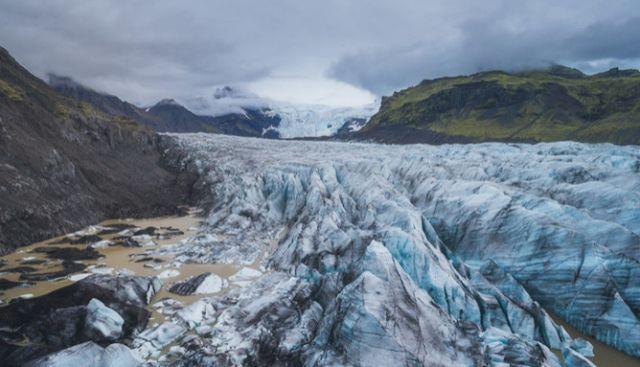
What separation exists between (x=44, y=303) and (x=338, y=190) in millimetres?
15953

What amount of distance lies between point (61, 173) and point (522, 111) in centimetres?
12407

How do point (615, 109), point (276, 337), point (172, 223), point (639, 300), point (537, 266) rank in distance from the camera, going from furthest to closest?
point (615, 109), point (172, 223), point (537, 266), point (639, 300), point (276, 337)

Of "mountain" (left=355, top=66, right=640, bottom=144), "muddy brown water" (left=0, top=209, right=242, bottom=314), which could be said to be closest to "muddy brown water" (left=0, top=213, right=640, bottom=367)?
"muddy brown water" (left=0, top=209, right=242, bottom=314)

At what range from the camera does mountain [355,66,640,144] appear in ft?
295

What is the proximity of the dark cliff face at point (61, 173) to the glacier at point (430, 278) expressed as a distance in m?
7.94

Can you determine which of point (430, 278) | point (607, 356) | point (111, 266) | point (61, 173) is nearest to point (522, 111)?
point (607, 356)

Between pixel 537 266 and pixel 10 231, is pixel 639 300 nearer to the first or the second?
pixel 537 266

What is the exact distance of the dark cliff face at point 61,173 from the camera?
19.7 m

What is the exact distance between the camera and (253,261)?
1784 centimetres

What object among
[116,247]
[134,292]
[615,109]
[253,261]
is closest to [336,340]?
[134,292]

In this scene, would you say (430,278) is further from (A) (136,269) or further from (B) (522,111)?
(B) (522,111)

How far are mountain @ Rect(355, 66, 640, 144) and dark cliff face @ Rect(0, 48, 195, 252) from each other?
90.0 meters

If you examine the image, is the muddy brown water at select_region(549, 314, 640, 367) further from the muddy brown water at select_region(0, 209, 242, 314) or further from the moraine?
the muddy brown water at select_region(0, 209, 242, 314)

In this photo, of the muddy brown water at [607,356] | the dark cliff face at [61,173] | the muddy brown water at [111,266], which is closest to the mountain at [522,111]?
the muddy brown water at [607,356]
